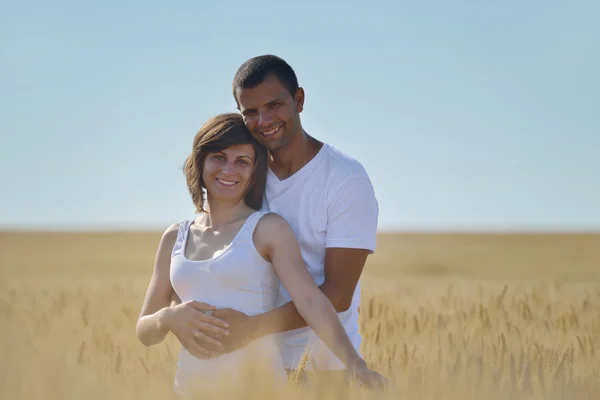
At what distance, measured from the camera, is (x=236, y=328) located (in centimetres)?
340

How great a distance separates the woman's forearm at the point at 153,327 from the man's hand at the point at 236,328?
0.23 metres

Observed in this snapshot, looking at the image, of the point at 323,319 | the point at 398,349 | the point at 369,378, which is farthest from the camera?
the point at 398,349

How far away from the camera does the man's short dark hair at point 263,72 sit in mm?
3908

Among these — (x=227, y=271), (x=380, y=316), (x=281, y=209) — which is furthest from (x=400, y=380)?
(x=380, y=316)

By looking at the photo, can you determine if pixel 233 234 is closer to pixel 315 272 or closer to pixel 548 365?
pixel 315 272

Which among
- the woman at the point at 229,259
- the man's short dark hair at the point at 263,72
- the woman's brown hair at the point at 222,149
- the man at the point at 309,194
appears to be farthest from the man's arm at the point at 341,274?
the man's short dark hair at the point at 263,72

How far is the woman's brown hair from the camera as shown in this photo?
3.52 metres

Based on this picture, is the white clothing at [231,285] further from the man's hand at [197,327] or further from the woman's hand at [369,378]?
the woman's hand at [369,378]

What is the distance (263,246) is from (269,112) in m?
0.73

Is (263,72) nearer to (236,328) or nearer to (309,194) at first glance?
(309,194)

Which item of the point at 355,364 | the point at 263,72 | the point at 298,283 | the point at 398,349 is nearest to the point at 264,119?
the point at 263,72

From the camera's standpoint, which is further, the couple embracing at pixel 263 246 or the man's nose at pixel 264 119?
the man's nose at pixel 264 119

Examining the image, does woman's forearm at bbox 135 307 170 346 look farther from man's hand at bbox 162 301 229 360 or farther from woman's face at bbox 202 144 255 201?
woman's face at bbox 202 144 255 201

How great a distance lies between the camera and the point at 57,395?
2.41m
